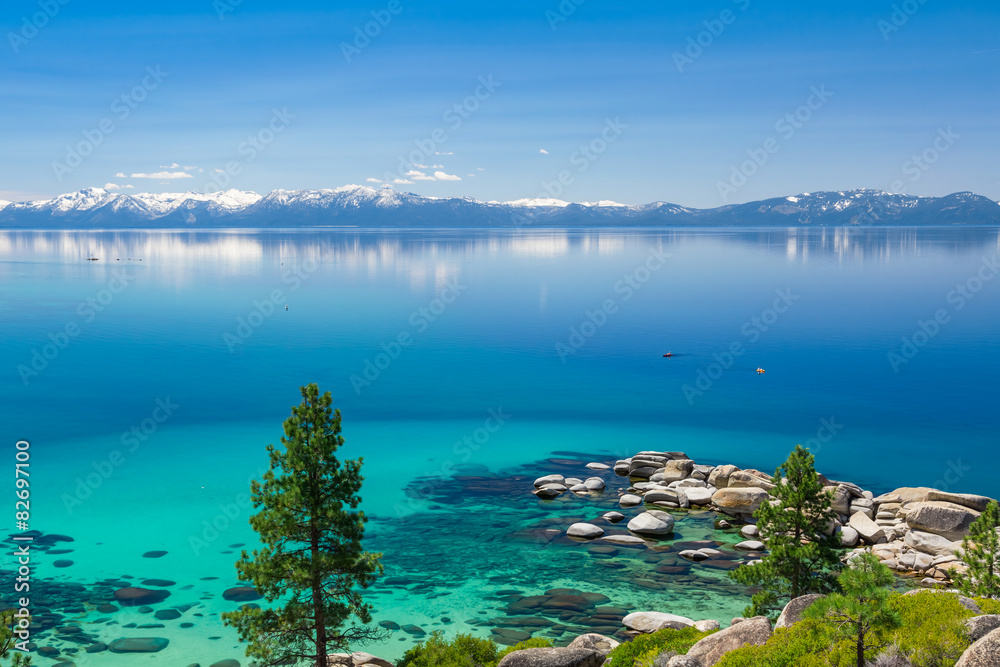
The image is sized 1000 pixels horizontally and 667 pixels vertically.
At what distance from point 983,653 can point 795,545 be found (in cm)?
1061

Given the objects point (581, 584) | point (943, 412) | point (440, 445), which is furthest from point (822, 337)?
point (581, 584)

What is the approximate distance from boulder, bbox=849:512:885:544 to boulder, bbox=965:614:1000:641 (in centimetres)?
2261

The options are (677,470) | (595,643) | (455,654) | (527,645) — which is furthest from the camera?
(677,470)

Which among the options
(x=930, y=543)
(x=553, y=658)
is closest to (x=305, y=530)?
(x=553, y=658)

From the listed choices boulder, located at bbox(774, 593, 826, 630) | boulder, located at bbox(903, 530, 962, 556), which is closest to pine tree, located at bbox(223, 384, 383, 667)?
boulder, located at bbox(774, 593, 826, 630)

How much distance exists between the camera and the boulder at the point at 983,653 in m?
19.4

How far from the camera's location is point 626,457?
59906mm

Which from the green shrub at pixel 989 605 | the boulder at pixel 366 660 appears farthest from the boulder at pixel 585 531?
the green shrub at pixel 989 605

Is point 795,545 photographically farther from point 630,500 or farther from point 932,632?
point 630,500

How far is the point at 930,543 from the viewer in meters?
40.5

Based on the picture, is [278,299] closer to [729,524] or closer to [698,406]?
[698,406]

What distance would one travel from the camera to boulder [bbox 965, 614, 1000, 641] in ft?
69.4

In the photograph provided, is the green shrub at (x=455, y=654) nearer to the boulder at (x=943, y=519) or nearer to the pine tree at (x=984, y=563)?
the pine tree at (x=984, y=563)

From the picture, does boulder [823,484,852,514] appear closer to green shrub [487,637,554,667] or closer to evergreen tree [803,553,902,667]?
green shrub [487,637,554,667]
